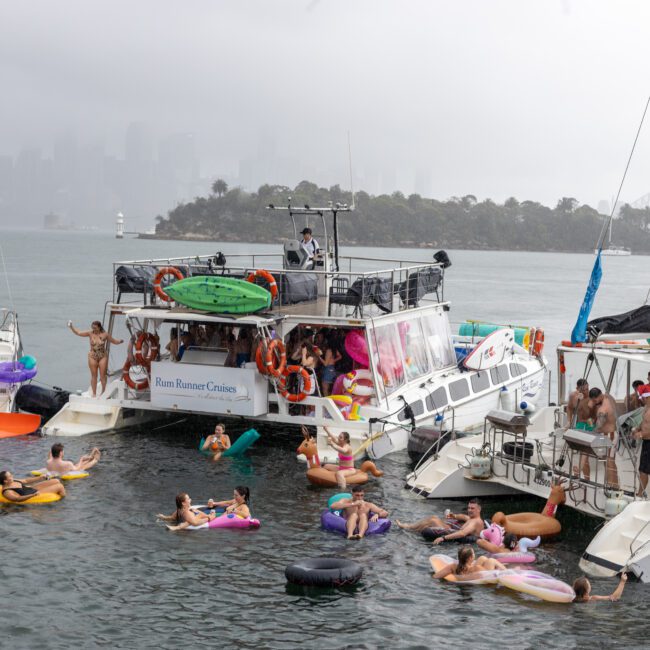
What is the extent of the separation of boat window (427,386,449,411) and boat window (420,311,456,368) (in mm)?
1862

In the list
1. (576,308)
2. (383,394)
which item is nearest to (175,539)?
(383,394)

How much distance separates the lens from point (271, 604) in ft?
45.6

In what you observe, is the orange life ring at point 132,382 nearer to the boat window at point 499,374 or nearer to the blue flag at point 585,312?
the boat window at point 499,374

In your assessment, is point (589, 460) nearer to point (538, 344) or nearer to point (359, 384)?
point (359, 384)

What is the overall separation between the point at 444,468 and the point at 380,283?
17.9 feet

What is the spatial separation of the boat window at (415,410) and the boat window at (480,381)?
124 inches

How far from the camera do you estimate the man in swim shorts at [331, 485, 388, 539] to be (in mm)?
16828

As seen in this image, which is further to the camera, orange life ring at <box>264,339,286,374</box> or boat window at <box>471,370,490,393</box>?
boat window at <box>471,370,490,393</box>

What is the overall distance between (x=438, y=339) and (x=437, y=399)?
2.99 metres

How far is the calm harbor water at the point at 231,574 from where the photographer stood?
13086mm

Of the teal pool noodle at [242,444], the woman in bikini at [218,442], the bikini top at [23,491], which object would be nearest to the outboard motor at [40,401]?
the woman in bikini at [218,442]

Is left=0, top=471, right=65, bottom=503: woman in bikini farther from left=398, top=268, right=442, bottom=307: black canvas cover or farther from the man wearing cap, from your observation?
left=398, top=268, right=442, bottom=307: black canvas cover

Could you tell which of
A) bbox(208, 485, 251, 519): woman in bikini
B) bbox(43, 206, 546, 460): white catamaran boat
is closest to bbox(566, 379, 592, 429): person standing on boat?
bbox(43, 206, 546, 460): white catamaran boat

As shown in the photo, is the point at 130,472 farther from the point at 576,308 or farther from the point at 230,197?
the point at 230,197
